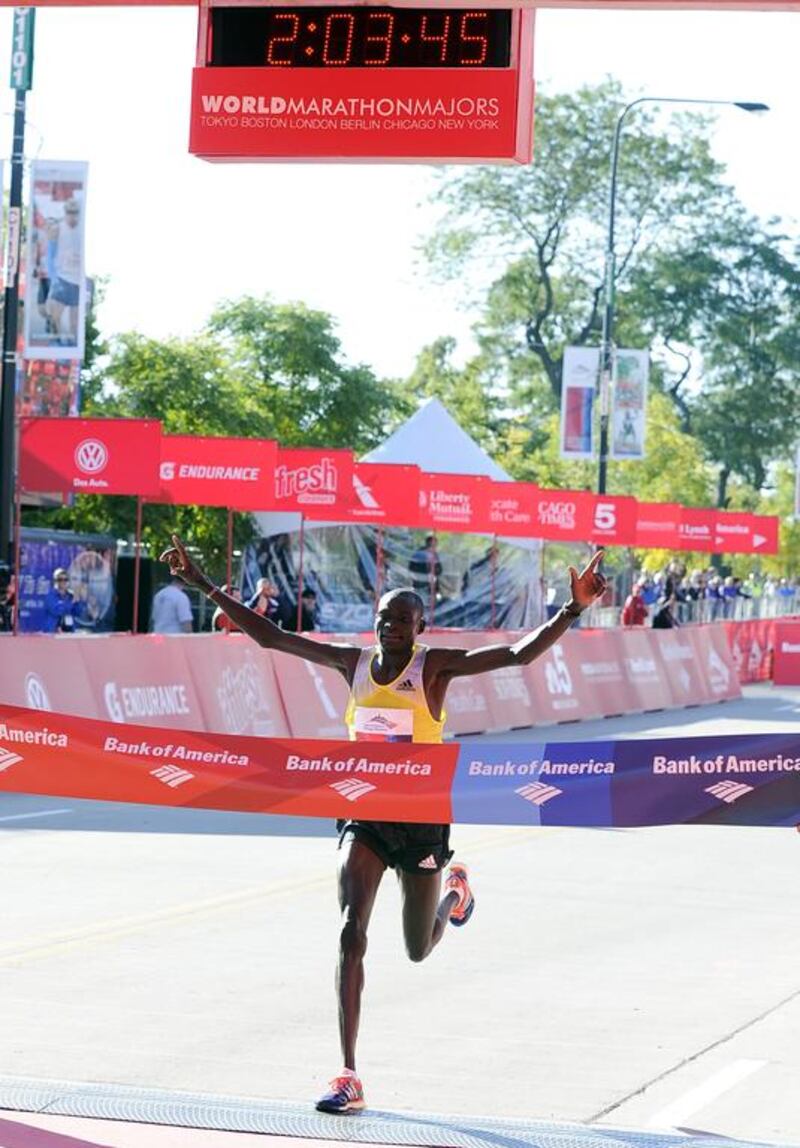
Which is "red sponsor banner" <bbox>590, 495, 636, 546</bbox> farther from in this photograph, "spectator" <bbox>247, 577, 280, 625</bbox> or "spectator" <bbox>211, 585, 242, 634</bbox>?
"spectator" <bbox>247, 577, 280, 625</bbox>

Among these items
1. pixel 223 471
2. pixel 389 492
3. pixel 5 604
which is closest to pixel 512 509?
pixel 389 492

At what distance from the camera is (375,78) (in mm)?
10039

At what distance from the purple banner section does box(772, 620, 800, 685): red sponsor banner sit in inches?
1361

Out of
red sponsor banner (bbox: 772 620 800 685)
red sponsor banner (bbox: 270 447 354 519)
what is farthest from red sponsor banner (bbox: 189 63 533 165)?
red sponsor banner (bbox: 772 620 800 685)

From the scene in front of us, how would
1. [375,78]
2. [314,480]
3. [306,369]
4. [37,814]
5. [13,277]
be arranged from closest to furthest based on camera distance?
[375,78]
[37,814]
[13,277]
[314,480]
[306,369]

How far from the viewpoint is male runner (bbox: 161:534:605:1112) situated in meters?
8.20

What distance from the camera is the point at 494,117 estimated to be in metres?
10.0

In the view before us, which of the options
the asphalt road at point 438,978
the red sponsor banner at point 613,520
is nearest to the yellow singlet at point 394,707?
the asphalt road at point 438,978

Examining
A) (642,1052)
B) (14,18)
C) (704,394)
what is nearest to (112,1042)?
(642,1052)

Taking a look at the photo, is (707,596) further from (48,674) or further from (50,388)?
(48,674)

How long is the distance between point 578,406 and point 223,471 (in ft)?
71.5

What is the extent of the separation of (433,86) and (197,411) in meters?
40.5

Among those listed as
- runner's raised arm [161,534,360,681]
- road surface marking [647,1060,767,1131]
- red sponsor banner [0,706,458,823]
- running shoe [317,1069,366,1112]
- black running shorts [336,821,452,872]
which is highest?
runner's raised arm [161,534,360,681]

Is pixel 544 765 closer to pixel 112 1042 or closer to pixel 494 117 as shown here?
pixel 112 1042
